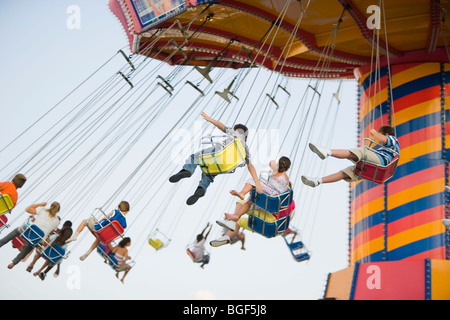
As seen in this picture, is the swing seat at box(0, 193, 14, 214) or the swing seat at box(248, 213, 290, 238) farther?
the swing seat at box(0, 193, 14, 214)

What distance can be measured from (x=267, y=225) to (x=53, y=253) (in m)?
3.62

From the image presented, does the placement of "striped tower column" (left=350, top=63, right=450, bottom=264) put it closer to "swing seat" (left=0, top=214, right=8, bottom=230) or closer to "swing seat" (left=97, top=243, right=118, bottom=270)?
"swing seat" (left=97, top=243, right=118, bottom=270)

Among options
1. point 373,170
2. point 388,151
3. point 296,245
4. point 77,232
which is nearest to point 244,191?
point 373,170

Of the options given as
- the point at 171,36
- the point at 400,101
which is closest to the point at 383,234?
the point at 400,101

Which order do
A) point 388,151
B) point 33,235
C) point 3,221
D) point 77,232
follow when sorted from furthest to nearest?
point 77,232 < point 33,235 < point 3,221 < point 388,151

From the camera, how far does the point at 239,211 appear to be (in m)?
9.52

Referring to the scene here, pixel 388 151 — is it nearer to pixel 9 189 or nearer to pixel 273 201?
pixel 273 201

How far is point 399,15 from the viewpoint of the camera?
11.3m

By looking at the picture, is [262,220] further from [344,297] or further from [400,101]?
[400,101]

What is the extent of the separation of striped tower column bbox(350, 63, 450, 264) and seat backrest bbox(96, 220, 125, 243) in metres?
4.21

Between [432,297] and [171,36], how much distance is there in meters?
6.79

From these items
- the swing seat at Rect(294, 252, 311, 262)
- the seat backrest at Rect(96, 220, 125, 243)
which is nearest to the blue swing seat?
the swing seat at Rect(294, 252, 311, 262)

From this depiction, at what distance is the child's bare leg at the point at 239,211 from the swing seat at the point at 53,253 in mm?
2987

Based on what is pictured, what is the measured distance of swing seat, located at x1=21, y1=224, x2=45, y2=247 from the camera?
10258 mm
